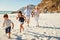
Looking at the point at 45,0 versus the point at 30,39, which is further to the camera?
the point at 45,0

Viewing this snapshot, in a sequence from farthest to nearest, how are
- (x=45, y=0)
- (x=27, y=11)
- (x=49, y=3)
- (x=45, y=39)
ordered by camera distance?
(x=45, y=0), (x=49, y=3), (x=27, y=11), (x=45, y=39)

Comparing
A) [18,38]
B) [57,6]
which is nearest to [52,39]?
[18,38]

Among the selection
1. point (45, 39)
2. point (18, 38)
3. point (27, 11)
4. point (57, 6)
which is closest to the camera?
point (45, 39)

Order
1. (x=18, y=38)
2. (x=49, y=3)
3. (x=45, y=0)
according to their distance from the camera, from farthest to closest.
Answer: (x=45, y=0)
(x=49, y=3)
(x=18, y=38)

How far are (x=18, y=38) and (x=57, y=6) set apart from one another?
185 ft

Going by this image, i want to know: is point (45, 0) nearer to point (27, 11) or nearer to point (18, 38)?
point (27, 11)

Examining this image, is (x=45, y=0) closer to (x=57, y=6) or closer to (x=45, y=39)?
(x=57, y=6)

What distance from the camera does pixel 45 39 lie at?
8.97 metres

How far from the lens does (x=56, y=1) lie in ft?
221

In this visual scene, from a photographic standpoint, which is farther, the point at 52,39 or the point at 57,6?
the point at 57,6

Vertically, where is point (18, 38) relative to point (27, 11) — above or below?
below

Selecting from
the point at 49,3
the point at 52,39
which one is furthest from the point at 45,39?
the point at 49,3

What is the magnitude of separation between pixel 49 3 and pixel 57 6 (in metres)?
6.38

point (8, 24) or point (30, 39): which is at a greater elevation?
point (8, 24)
